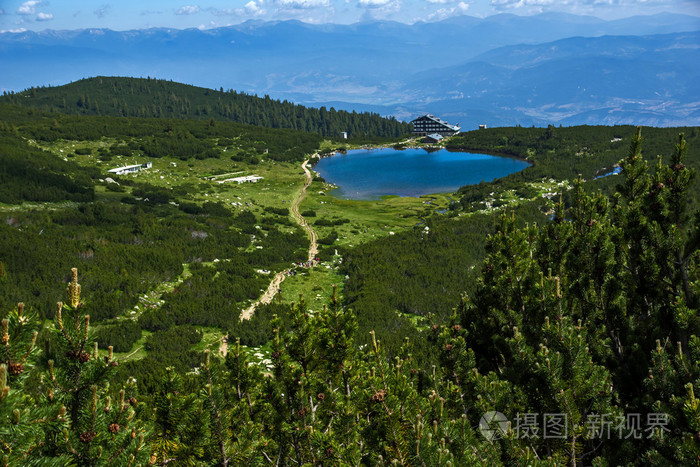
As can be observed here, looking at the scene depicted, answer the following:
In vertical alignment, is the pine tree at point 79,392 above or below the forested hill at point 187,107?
below

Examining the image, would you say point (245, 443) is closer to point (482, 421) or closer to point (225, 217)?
point (482, 421)

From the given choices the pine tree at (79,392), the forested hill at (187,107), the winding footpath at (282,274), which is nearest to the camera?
the pine tree at (79,392)

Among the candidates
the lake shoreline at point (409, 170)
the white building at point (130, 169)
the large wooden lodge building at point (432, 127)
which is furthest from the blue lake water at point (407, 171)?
the white building at point (130, 169)

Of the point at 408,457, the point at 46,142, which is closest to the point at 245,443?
the point at 408,457

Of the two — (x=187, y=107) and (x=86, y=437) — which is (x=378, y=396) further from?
(x=187, y=107)

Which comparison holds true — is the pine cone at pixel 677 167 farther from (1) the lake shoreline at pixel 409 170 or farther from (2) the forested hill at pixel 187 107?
(2) the forested hill at pixel 187 107

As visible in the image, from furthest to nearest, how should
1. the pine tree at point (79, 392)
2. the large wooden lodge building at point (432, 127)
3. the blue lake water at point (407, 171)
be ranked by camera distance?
the large wooden lodge building at point (432, 127) → the blue lake water at point (407, 171) → the pine tree at point (79, 392)

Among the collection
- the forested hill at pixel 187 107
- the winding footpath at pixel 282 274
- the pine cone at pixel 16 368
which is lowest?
the winding footpath at pixel 282 274

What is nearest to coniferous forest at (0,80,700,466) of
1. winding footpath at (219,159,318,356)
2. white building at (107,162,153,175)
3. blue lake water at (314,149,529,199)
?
winding footpath at (219,159,318,356)

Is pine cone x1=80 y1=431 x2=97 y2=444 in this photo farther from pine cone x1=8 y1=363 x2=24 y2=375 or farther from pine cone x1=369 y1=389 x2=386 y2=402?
pine cone x1=369 y1=389 x2=386 y2=402
